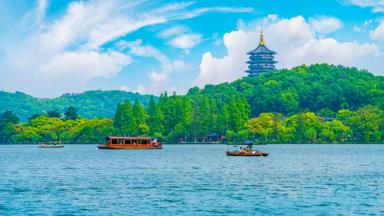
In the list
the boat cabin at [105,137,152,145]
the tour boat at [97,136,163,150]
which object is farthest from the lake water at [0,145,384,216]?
the boat cabin at [105,137,152,145]

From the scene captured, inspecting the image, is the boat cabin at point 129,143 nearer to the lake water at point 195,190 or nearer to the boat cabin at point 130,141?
the boat cabin at point 130,141

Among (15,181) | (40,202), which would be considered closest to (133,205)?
(40,202)

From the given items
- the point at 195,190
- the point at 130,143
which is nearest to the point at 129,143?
the point at 130,143

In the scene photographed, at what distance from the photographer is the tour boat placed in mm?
131250

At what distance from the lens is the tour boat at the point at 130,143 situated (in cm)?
13125

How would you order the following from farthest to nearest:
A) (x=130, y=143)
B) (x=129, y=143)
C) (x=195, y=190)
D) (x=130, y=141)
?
1. (x=129, y=143)
2. (x=130, y=141)
3. (x=130, y=143)
4. (x=195, y=190)

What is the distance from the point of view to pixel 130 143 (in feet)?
438

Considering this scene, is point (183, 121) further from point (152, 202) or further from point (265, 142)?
point (152, 202)

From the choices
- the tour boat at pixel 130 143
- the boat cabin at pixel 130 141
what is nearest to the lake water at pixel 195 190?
the tour boat at pixel 130 143

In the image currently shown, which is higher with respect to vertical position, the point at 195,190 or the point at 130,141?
the point at 130,141

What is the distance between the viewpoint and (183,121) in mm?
155875

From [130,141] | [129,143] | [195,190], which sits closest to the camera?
[195,190]

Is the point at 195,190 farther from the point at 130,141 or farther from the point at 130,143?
the point at 130,141

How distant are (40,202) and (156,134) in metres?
114
